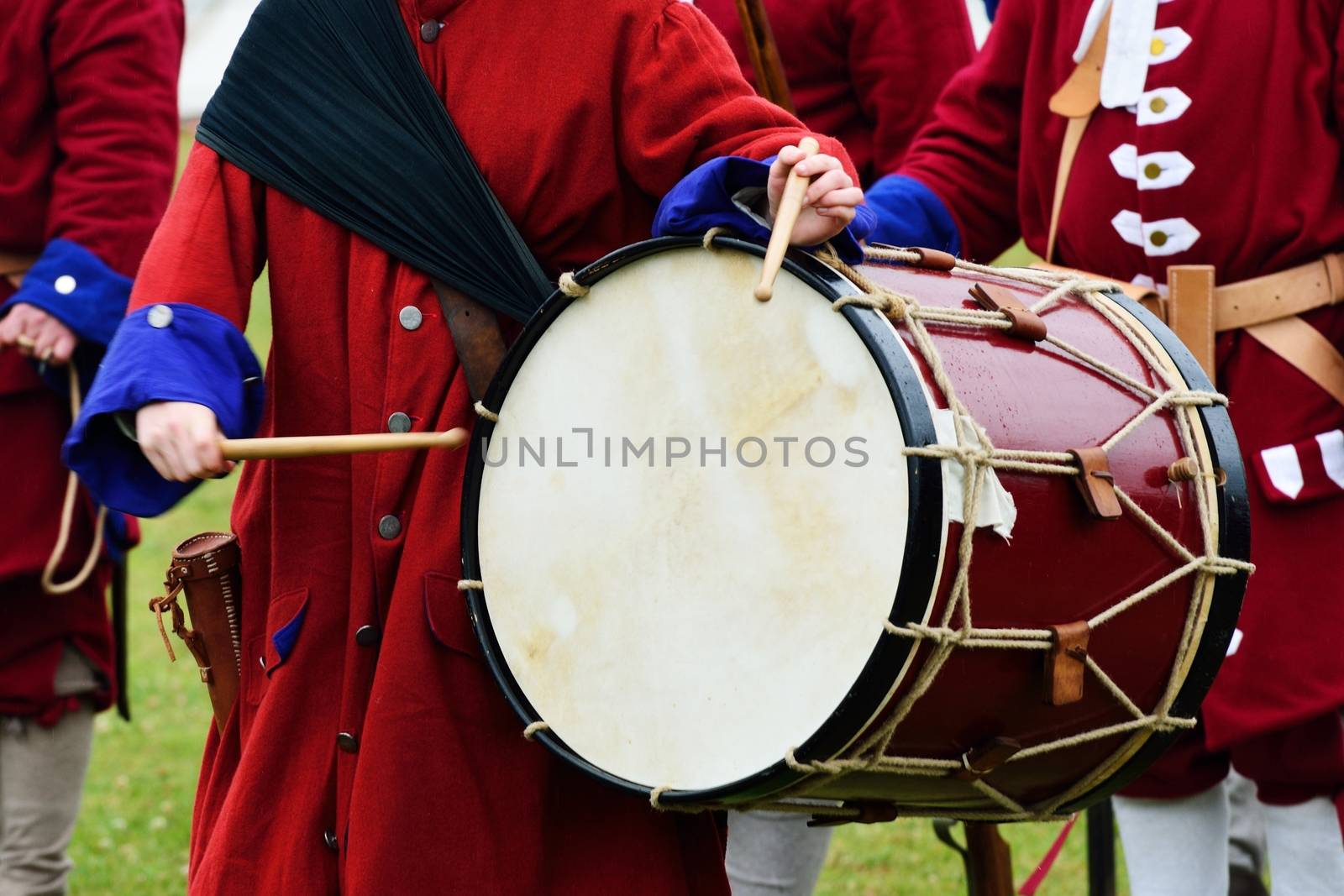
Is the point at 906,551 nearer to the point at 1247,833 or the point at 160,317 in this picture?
the point at 160,317

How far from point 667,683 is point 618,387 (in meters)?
0.38

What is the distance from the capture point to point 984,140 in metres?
3.34

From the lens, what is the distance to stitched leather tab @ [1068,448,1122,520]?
7.05 feet

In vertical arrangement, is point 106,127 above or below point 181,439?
above

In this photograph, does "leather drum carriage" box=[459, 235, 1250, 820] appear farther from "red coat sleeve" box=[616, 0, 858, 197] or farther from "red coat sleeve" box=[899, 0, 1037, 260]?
"red coat sleeve" box=[899, 0, 1037, 260]

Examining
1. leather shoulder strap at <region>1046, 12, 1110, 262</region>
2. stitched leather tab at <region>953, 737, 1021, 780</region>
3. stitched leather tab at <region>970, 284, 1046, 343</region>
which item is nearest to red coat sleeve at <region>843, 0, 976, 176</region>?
leather shoulder strap at <region>1046, 12, 1110, 262</region>

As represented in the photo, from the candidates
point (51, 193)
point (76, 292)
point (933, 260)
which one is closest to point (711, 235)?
point (933, 260)

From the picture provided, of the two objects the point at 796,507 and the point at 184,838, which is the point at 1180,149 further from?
the point at 184,838

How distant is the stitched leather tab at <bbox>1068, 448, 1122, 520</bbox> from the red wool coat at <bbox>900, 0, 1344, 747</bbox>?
83 cm

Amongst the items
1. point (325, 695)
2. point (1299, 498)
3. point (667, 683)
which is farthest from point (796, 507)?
point (1299, 498)

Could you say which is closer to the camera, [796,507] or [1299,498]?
[796,507]

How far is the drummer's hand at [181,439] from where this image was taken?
215 centimetres

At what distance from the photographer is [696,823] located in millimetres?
2520

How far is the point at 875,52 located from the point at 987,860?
1.68 m
